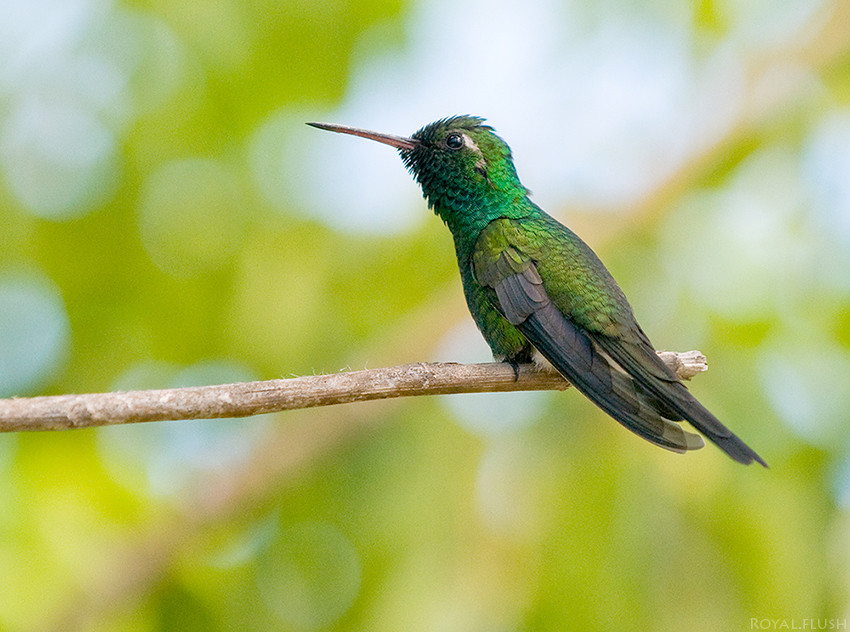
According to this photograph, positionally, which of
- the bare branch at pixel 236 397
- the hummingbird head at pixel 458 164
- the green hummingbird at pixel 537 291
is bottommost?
the bare branch at pixel 236 397

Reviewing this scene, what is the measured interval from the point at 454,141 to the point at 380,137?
38 cm

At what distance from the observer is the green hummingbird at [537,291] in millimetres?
2982

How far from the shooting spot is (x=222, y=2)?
4.85 m

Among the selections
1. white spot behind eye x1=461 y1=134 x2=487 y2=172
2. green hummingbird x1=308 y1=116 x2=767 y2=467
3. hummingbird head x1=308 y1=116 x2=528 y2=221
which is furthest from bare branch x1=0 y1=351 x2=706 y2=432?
white spot behind eye x1=461 y1=134 x2=487 y2=172

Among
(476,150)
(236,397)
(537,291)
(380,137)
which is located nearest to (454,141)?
(476,150)

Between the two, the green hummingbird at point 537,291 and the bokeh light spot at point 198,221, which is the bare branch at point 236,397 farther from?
the bokeh light spot at point 198,221

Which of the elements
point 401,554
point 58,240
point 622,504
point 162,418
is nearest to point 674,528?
point 622,504

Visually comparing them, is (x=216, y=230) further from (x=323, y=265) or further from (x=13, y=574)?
(x=13, y=574)

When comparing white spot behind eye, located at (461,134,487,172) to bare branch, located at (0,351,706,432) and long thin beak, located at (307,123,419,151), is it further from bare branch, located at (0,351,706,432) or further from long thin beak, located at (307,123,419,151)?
bare branch, located at (0,351,706,432)

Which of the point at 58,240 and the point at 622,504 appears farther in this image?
the point at 58,240

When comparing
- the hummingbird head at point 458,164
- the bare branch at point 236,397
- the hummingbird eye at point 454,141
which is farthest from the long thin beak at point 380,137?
the bare branch at point 236,397

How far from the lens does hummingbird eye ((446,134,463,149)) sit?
3980 mm

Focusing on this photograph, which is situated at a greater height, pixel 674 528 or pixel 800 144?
pixel 800 144

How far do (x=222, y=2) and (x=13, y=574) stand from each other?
3458 millimetres
